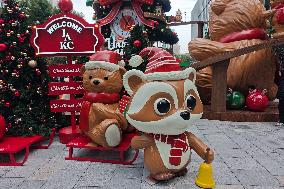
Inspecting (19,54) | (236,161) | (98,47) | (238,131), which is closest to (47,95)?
(19,54)

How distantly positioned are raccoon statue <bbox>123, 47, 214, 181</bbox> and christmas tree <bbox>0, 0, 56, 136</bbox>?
8.53ft

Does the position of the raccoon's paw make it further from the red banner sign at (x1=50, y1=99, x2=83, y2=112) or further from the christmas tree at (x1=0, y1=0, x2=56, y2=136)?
the christmas tree at (x1=0, y1=0, x2=56, y2=136)

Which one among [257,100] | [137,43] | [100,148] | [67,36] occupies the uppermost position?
[67,36]

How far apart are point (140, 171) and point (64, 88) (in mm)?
2305

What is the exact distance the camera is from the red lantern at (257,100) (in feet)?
→ 26.7

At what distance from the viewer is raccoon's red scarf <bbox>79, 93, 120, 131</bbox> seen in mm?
5082

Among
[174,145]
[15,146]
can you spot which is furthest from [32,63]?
[174,145]

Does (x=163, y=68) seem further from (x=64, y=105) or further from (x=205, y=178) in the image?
(x=64, y=105)

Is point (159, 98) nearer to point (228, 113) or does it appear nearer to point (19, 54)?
point (19, 54)

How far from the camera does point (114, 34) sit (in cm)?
1575

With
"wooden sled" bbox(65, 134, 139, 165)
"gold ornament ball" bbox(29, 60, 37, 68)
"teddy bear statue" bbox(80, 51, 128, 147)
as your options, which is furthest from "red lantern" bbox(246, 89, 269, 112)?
"gold ornament ball" bbox(29, 60, 37, 68)

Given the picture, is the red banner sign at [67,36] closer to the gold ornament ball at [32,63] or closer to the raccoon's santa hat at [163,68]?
the gold ornament ball at [32,63]

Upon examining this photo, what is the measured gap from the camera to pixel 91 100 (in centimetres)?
514

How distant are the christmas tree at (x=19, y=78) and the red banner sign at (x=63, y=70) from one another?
32cm
